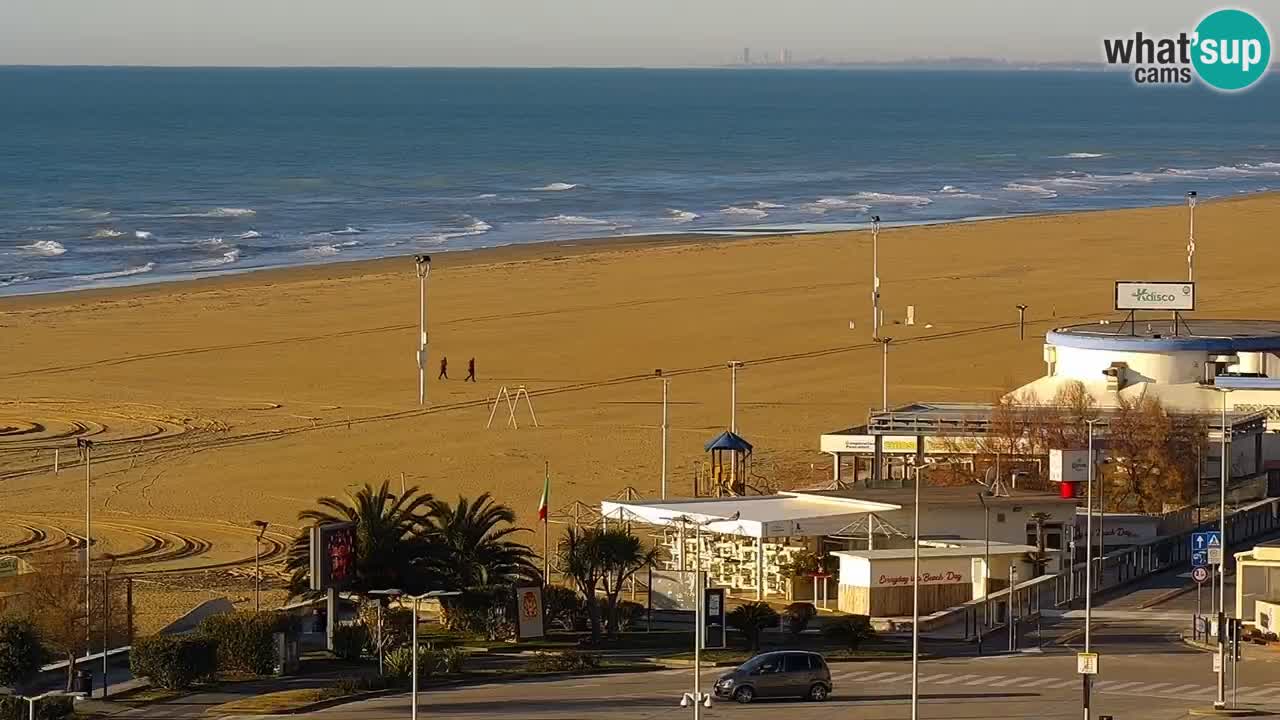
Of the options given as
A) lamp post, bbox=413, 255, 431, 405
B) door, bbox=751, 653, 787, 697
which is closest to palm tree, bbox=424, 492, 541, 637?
door, bbox=751, 653, 787, 697

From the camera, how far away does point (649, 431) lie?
6700 centimetres

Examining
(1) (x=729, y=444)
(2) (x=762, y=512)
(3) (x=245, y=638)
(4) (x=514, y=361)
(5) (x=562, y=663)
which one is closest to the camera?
(3) (x=245, y=638)

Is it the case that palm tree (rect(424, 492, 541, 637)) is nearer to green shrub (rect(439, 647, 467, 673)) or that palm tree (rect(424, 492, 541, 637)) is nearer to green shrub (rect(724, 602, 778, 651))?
green shrub (rect(439, 647, 467, 673))

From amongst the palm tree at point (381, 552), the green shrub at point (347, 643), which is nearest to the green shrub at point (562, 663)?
the palm tree at point (381, 552)

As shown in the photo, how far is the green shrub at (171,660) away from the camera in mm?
39625

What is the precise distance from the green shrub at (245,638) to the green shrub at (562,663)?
14.9 ft

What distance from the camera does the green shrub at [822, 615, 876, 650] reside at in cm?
4359

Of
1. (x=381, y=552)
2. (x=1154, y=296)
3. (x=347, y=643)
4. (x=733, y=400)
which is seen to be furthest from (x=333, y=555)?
(x=1154, y=296)

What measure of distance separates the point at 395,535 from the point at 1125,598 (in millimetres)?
15606

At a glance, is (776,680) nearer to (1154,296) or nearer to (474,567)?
(474,567)

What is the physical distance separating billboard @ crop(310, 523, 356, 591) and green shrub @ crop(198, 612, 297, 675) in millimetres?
1720

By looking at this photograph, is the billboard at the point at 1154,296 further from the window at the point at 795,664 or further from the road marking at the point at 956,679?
the window at the point at 795,664

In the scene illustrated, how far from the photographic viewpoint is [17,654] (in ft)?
127

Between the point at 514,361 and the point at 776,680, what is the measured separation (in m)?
41.4
